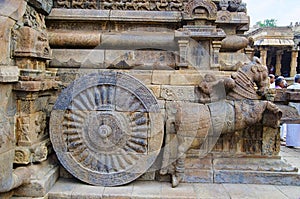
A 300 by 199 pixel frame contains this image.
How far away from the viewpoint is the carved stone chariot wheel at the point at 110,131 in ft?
12.9

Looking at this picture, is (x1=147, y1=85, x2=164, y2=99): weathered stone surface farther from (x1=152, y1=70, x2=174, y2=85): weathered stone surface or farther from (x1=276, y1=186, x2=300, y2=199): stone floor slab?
(x1=276, y1=186, x2=300, y2=199): stone floor slab

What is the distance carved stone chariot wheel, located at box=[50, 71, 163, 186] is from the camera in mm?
3920

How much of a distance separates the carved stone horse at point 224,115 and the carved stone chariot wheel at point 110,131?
0.94 ft

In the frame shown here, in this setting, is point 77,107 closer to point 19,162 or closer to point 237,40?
point 19,162

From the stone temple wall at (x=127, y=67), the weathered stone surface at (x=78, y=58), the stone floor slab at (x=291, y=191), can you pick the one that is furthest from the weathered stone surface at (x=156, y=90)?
the stone floor slab at (x=291, y=191)

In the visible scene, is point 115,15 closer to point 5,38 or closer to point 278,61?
point 5,38

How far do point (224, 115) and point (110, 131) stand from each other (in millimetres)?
1481

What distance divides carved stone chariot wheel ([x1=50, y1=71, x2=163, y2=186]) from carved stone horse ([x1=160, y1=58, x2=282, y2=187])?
0.94 ft

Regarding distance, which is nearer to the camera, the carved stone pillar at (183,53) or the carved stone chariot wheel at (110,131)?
the carved stone chariot wheel at (110,131)

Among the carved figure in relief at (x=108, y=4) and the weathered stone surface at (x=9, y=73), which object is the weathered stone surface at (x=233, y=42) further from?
the weathered stone surface at (x=9, y=73)

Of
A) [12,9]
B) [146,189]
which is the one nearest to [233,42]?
[146,189]

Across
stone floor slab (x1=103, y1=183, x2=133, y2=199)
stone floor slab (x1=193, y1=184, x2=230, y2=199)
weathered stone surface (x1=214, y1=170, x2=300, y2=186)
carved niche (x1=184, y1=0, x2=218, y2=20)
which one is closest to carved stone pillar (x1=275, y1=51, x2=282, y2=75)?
carved niche (x1=184, y1=0, x2=218, y2=20)

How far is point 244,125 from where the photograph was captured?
4.09 meters

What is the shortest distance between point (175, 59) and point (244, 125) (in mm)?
1364
